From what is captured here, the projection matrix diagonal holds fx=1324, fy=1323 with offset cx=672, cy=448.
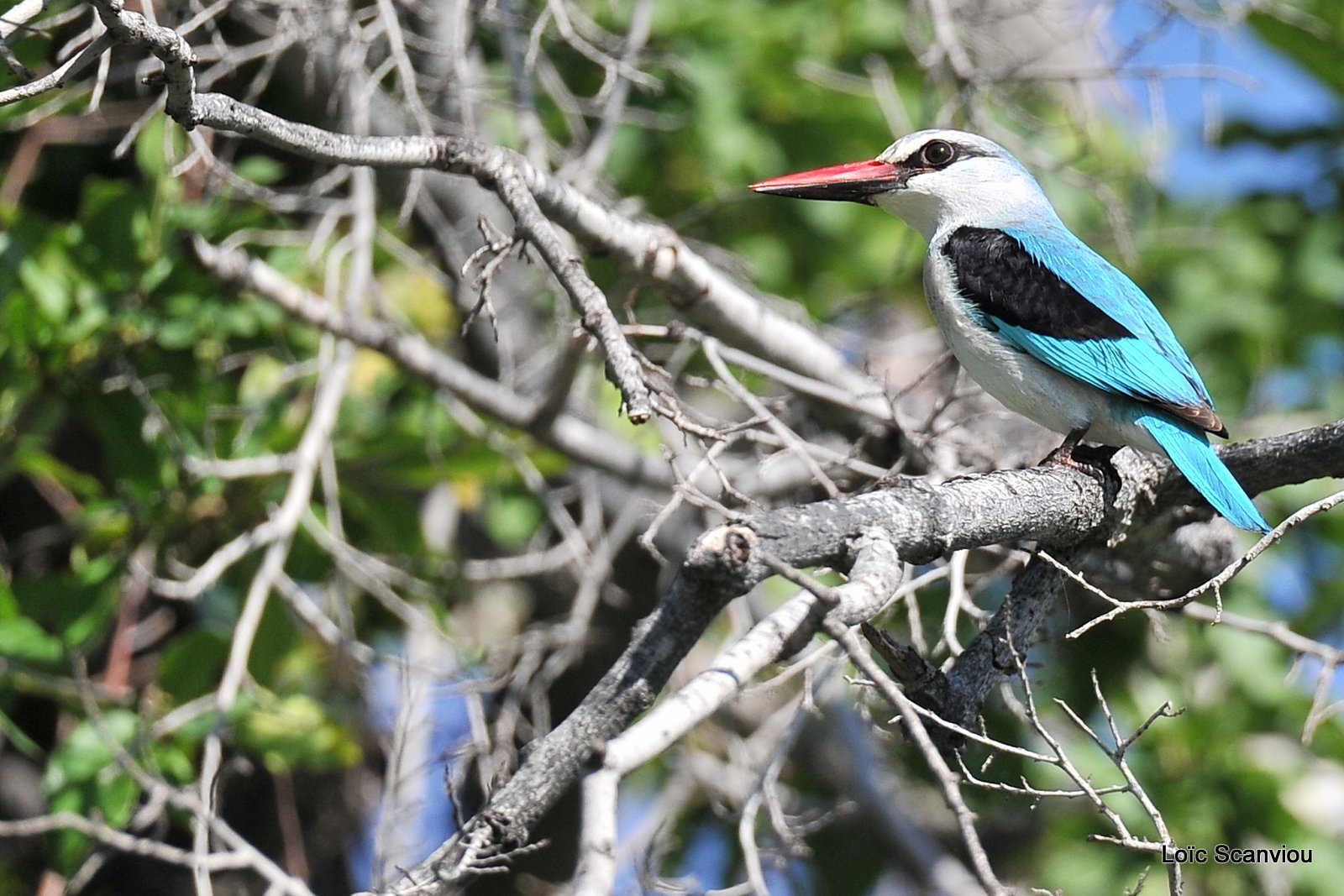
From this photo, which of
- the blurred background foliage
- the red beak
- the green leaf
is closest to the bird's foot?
the blurred background foliage

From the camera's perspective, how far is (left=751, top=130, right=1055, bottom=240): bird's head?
3449 mm

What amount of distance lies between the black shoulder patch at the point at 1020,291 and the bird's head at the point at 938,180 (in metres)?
0.22

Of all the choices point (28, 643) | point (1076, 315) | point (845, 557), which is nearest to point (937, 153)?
point (1076, 315)

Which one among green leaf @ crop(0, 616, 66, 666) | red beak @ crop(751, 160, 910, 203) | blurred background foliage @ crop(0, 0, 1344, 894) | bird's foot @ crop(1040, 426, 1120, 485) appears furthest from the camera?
red beak @ crop(751, 160, 910, 203)

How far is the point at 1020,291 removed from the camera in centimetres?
308

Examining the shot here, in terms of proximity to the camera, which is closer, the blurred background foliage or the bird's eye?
the blurred background foliage

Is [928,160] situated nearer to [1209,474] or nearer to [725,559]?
[1209,474]

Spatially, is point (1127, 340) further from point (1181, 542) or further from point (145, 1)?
point (145, 1)

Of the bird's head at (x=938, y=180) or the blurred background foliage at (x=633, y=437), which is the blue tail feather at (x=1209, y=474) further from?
the bird's head at (x=938, y=180)

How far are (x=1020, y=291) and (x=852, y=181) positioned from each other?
578 millimetres

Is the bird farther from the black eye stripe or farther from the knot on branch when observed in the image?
the knot on branch

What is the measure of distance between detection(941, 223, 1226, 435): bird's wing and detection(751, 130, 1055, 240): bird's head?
16 centimetres

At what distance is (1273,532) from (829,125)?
3086 millimetres

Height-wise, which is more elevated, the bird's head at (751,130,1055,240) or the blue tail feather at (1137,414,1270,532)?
the bird's head at (751,130,1055,240)
